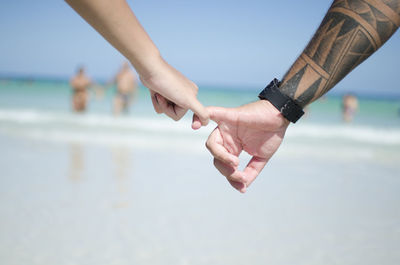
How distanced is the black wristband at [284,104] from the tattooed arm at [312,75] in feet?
0.08

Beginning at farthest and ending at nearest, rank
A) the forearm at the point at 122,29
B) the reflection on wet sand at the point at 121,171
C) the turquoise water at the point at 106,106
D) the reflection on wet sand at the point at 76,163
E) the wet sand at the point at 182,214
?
the turquoise water at the point at 106,106 < the reflection on wet sand at the point at 76,163 < the reflection on wet sand at the point at 121,171 < the wet sand at the point at 182,214 < the forearm at the point at 122,29

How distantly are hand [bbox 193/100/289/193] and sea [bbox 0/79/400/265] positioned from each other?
40.0 inches

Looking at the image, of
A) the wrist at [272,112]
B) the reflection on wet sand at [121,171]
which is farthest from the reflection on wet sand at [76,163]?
the wrist at [272,112]

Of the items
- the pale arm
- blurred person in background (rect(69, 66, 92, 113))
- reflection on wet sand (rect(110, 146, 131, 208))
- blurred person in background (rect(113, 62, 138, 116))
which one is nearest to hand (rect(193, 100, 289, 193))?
the pale arm

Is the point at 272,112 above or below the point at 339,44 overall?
below

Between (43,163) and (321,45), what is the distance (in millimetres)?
4672

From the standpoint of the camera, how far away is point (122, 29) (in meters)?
1.39

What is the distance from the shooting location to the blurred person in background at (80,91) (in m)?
14.3

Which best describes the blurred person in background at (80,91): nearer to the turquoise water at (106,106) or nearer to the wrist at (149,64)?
the turquoise water at (106,106)

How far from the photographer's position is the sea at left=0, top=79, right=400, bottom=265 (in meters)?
2.79

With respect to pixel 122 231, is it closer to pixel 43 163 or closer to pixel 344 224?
pixel 344 224

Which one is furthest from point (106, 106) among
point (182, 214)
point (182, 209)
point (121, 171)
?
point (182, 214)

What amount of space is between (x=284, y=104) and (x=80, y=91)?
13.8 m

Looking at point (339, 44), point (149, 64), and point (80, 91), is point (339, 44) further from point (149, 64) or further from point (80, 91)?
point (80, 91)
